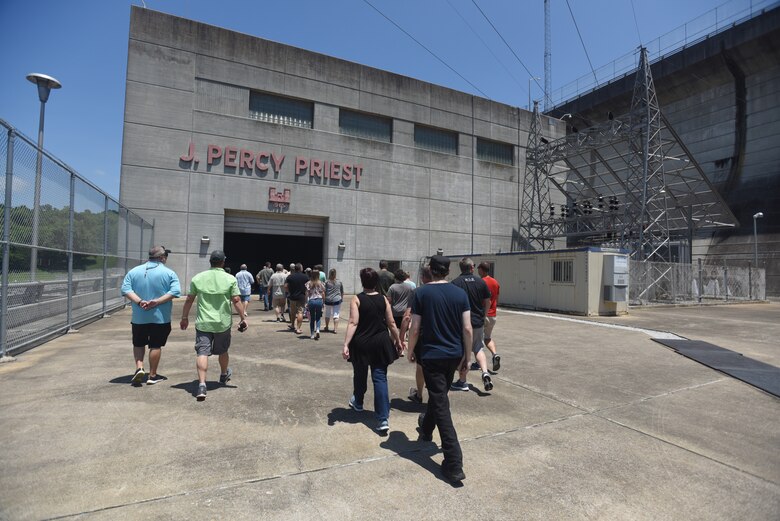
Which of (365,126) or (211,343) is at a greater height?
(365,126)

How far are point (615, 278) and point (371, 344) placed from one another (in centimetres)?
1447

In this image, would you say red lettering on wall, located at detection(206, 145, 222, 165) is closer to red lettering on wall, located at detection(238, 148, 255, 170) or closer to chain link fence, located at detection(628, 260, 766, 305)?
red lettering on wall, located at detection(238, 148, 255, 170)

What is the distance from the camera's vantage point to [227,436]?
3822 millimetres

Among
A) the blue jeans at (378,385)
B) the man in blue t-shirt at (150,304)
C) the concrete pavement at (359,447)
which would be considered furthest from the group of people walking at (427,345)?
the man in blue t-shirt at (150,304)

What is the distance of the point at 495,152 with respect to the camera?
2739cm

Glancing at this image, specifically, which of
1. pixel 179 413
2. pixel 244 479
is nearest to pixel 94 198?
pixel 179 413

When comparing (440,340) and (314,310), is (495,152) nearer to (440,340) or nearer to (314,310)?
(314,310)

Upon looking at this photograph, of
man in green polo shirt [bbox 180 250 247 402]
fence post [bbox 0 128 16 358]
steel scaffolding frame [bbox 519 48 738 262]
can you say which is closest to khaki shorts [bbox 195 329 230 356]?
man in green polo shirt [bbox 180 250 247 402]

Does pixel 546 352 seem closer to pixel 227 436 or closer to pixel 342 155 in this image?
pixel 227 436

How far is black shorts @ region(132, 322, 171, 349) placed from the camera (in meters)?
5.24

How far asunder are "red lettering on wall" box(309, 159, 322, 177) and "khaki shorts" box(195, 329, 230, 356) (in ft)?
55.7

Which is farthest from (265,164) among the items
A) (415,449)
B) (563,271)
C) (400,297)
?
(415,449)

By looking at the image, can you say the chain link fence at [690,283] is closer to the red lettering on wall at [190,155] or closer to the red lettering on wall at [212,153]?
the red lettering on wall at [212,153]

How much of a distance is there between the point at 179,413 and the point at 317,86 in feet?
66.5
